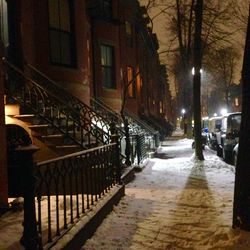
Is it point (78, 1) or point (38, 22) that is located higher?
point (78, 1)

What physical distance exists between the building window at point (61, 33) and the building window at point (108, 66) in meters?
6.97

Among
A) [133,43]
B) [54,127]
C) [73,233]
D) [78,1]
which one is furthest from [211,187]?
[133,43]

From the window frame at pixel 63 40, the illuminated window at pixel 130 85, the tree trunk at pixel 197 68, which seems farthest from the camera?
the illuminated window at pixel 130 85

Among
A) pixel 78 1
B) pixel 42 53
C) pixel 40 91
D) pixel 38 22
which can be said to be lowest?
pixel 40 91

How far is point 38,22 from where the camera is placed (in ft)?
44.3

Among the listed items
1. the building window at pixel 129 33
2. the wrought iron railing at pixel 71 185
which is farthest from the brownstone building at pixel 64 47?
the building window at pixel 129 33

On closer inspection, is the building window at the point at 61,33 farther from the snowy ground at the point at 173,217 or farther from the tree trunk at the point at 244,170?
the tree trunk at the point at 244,170

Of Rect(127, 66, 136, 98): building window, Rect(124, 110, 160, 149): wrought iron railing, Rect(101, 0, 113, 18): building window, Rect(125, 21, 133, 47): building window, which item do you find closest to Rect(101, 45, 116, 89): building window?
Rect(101, 0, 113, 18): building window

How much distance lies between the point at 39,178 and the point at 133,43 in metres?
27.2

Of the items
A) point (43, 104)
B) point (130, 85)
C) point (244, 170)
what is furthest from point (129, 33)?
point (244, 170)

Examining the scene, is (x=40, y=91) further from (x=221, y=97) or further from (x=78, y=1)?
(x=221, y=97)

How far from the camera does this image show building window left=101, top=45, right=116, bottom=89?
22.1m

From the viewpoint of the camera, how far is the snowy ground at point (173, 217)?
5.90 m

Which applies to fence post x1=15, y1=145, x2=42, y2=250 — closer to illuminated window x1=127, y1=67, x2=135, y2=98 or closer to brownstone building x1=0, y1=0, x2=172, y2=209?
brownstone building x1=0, y1=0, x2=172, y2=209
